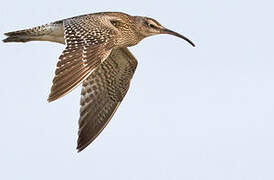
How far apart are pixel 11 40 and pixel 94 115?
94.3 inches

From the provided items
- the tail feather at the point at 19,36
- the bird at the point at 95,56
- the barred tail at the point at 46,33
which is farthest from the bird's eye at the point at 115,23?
the tail feather at the point at 19,36

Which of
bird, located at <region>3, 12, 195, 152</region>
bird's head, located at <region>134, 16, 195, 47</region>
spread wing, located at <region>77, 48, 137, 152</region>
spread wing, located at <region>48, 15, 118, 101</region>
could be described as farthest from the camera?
bird's head, located at <region>134, 16, 195, 47</region>

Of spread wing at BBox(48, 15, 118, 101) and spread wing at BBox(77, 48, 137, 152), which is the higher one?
spread wing at BBox(48, 15, 118, 101)

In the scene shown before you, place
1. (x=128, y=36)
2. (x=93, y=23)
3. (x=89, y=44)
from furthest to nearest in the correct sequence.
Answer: (x=128, y=36), (x=93, y=23), (x=89, y=44)

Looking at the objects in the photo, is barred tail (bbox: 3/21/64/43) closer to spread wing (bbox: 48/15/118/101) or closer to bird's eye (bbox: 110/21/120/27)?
spread wing (bbox: 48/15/118/101)

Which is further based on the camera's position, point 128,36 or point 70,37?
point 128,36

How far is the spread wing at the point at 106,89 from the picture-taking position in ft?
63.5

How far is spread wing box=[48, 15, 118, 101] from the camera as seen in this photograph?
15.1 metres

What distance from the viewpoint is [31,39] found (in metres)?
18.6

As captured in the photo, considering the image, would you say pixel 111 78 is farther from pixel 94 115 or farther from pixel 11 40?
pixel 11 40

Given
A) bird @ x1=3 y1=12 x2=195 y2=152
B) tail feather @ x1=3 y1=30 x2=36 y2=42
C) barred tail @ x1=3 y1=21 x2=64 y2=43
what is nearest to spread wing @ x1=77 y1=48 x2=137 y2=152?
bird @ x1=3 y1=12 x2=195 y2=152

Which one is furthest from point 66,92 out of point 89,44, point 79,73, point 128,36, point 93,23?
point 128,36

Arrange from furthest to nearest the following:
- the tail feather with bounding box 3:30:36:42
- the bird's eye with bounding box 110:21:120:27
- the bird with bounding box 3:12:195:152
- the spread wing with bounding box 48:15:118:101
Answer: the bird's eye with bounding box 110:21:120:27, the tail feather with bounding box 3:30:36:42, the bird with bounding box 3:12:195:152, the spread wing with bounding box 48:15:118:101

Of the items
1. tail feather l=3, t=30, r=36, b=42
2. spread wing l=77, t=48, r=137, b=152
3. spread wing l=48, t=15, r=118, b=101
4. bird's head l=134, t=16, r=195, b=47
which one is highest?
spread wing l=48, t=15, r=118, b=101
